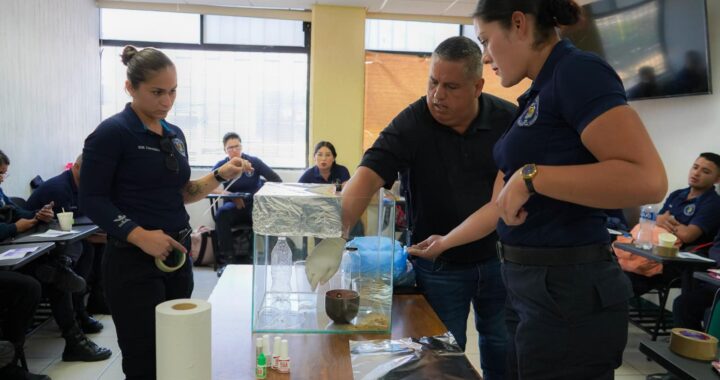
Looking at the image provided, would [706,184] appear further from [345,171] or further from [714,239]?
[345,171]

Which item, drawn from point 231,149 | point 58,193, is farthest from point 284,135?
point 58,193

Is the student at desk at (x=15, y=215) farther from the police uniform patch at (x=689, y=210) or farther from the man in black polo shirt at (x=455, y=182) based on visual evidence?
the police uniform patch at (x=689, y=210)

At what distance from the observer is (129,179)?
1596 mm

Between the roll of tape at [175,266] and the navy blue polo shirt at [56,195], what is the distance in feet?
7.15

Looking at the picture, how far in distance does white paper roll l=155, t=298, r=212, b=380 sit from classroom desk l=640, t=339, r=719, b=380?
1.70m

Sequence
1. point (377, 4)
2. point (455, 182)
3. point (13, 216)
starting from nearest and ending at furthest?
point (455, 182) → point (13, 216) → point (377, 4)

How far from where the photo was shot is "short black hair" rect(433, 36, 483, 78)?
1.55 m

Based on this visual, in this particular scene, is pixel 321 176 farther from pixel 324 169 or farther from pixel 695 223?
pixel 695 223

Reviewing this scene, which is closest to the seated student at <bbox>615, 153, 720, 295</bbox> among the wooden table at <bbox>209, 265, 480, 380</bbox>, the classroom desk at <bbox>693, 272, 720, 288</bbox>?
the classroom desk at <bbox>693, 272, 720, 288</bbox>

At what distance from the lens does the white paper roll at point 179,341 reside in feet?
3.00

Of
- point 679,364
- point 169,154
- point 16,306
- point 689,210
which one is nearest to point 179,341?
point 169,154

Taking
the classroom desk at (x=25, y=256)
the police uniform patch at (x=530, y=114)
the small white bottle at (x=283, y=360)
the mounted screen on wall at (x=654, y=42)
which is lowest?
the classroom desk at (x=25, y=256)

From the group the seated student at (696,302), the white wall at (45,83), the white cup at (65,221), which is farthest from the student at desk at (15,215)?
the seated student at (696,302)

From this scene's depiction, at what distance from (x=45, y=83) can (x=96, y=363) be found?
8.85ft
